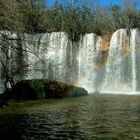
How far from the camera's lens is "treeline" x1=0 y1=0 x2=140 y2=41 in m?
49.5

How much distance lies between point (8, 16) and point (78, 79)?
2941cm

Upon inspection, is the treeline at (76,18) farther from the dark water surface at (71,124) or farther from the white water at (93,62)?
the dark water surface at (71,124)

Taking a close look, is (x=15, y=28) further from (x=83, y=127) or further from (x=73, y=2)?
(x=73, y=2)

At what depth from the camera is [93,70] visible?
1718 inches

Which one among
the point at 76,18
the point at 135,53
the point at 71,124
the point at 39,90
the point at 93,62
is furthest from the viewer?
the point at 76,18

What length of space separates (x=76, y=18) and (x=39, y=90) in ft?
76.8

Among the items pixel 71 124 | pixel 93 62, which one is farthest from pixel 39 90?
pixel 71 124

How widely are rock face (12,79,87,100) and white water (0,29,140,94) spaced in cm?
834

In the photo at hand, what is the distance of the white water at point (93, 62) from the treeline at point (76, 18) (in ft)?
6.85

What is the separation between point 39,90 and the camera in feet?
103

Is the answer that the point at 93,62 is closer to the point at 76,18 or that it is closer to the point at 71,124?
the point at 76,18

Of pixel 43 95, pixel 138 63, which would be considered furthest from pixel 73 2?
pixel 43 95

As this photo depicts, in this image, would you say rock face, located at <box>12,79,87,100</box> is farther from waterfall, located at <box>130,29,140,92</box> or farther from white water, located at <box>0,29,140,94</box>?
waterfall, located at <box>130,29,140,92</box>

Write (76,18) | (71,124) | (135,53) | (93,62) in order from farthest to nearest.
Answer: (76,18) → (93,62) → (135,53) → (71,124)
